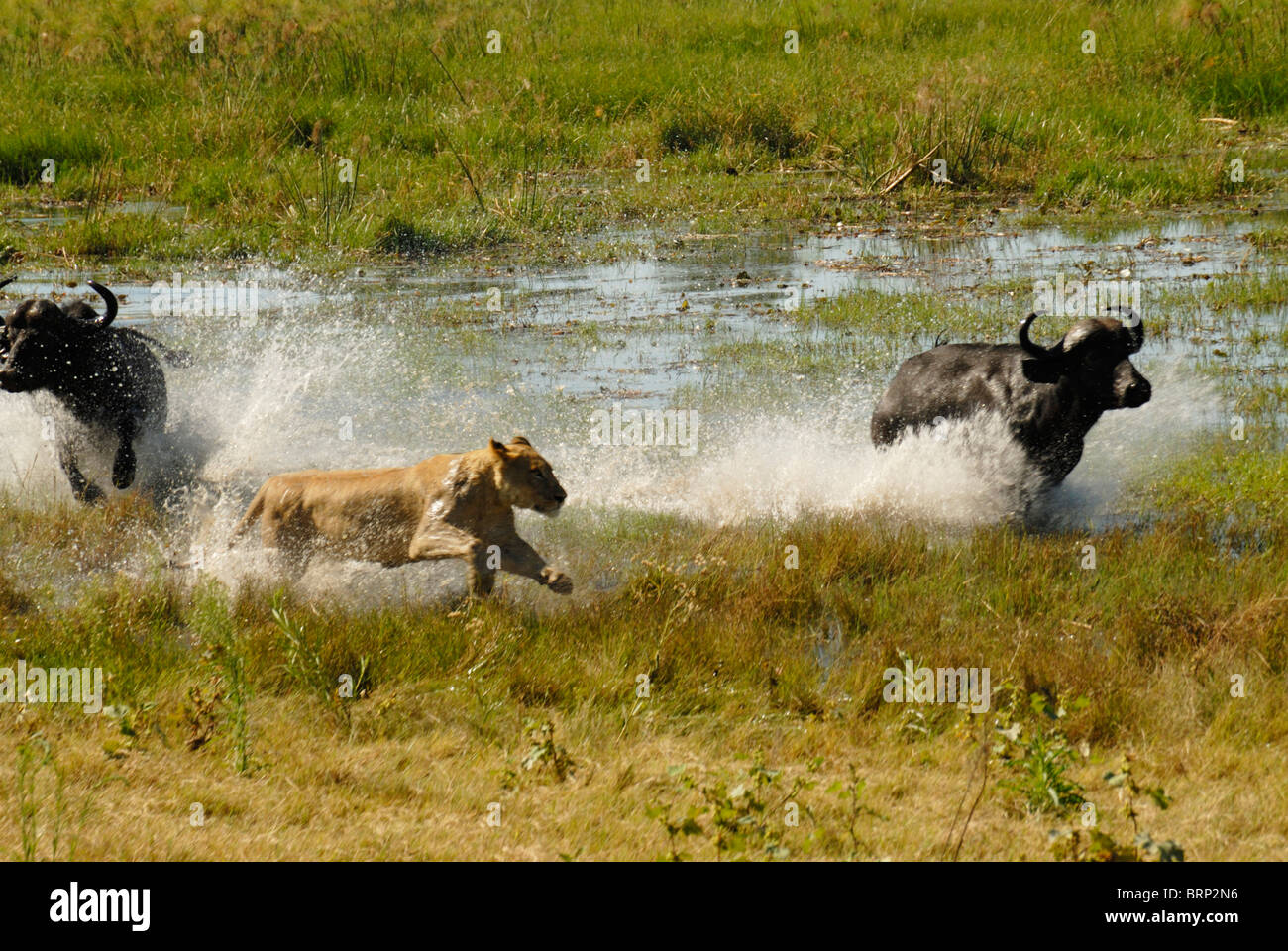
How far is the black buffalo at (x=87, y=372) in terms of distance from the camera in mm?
10219

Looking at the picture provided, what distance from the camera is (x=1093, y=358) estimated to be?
9008 mm

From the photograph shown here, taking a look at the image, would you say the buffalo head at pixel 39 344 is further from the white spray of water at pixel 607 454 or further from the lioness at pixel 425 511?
the lioness at pixel 425 511

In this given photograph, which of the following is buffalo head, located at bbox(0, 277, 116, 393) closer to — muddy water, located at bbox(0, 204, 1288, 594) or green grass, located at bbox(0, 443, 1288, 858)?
muddy water, located at bbox(0, 204, 1288, 594)

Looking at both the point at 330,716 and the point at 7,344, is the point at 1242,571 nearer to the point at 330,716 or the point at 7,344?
the point at 330,716

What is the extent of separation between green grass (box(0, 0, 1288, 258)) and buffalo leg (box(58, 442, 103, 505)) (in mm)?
6574

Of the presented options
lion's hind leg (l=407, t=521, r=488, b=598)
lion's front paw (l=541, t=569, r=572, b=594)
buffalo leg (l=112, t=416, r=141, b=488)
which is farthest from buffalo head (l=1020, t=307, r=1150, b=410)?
buffalo leg (l=112, t=416, r=141, b=488)

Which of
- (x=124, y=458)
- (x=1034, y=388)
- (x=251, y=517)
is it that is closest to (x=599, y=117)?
(x=124, y=458)

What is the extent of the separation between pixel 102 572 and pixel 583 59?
57.2ft

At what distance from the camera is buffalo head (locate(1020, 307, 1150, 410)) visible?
8930 millimetres

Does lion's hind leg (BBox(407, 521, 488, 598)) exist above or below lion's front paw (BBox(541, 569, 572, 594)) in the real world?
above

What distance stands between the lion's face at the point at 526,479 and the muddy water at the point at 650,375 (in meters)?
1.64

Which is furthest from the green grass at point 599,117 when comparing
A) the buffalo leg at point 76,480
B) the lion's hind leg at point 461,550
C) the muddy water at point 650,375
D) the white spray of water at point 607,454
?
the lion's hind leg at point 461,550

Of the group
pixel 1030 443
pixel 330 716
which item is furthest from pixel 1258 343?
pixel 330 716

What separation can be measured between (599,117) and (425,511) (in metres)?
15.5
